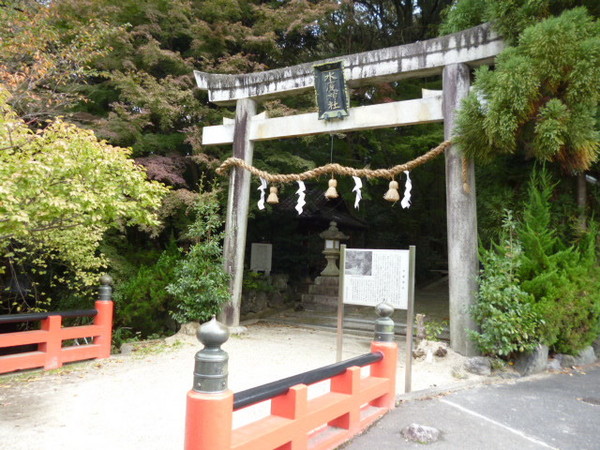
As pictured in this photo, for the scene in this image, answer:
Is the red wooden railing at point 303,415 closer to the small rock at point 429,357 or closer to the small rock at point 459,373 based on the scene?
the small rock at point 459,373

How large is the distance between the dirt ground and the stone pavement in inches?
22.9

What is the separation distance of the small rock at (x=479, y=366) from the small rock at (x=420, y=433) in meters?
2.35

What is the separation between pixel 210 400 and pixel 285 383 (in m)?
0.81

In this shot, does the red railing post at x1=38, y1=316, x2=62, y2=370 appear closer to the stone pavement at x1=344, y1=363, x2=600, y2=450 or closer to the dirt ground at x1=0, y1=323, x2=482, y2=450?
the dirt ground at x1=0, y1=323, x2=482, y2=450

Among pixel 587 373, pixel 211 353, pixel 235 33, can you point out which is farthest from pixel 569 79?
pixel 235 33

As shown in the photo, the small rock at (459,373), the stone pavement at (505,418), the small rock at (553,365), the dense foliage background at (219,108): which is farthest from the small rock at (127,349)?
the small rock at (553,365)

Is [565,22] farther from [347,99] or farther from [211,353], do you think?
[211,353]

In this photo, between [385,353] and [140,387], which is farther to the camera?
[140,387]

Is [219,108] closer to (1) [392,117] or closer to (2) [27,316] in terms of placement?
(1) [392,117]

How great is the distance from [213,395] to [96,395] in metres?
3.33

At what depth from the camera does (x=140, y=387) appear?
5422mm

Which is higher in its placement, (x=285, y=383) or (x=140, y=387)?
(x=285, y=383)

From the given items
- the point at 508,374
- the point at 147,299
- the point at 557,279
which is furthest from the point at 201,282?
the point at 557,279

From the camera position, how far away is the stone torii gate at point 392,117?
6.60 meters
